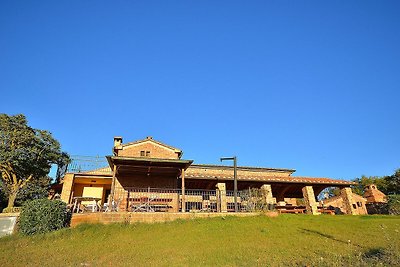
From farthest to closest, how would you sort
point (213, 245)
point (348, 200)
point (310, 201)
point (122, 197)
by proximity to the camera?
point (348, 200)
point (310, 201)
point (122, 197)
point (213, 245)

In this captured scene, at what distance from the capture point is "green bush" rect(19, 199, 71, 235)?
11.0 m

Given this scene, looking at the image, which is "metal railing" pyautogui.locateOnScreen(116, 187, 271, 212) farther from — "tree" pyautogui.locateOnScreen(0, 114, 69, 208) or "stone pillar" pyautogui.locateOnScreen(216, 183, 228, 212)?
"tree" pyautogui.locateOnScreen(0, 114, 69, 208)

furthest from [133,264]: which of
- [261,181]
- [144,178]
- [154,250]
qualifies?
[261,181]

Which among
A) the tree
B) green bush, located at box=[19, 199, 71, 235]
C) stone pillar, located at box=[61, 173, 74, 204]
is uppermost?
the tree

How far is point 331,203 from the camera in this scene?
32.2 m

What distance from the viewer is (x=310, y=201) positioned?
776 inches

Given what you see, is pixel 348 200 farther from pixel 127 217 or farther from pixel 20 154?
pixel 20 154

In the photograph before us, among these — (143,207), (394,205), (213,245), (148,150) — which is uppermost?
(148,150)

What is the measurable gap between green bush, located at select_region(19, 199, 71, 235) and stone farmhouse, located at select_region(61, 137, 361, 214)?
2.64 meters

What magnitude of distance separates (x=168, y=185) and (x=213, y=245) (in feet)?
34.0

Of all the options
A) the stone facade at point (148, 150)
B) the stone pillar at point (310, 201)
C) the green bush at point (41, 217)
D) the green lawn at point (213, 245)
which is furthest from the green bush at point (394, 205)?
the green bush at point (41, 217)

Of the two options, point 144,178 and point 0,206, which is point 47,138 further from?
point 144,178

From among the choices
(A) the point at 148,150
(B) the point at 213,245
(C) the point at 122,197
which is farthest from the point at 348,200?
(C) the point at 122,197

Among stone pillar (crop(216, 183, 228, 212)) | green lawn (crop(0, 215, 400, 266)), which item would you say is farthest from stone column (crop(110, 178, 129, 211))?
stone pillar (crop(216, 183, 228, 212))
